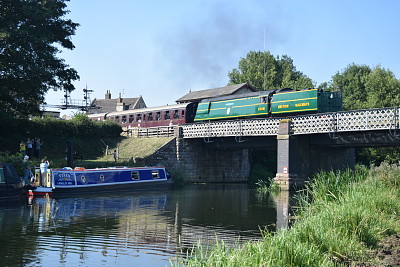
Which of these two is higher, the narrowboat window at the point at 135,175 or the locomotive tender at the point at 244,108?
the locomotive tender at the point at 244,108

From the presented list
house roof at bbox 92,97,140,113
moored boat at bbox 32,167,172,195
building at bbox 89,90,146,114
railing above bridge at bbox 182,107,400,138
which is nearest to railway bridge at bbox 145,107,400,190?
railing above bridge at bbox 182,107,400,138

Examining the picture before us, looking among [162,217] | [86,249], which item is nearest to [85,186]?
[162,217]

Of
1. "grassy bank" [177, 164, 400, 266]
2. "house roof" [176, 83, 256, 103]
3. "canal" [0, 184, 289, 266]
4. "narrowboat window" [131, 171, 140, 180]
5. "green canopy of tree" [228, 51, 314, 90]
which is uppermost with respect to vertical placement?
"green canopy of tree" [228, 51, 314, 90]

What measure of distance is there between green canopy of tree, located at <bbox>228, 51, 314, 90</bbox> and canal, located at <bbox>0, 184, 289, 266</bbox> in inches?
1757

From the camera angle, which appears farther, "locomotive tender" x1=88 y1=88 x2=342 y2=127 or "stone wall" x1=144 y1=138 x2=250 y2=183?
"stone wall" x1=144 y1=138 x2=250 y2=183

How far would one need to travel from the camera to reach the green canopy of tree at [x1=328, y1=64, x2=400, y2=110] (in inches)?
1975

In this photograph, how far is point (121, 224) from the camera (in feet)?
49.2

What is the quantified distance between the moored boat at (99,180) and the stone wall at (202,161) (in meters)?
6.63

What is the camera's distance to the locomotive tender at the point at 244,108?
100 ft

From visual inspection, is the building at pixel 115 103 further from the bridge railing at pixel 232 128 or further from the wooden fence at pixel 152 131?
the bridge railing at pixel 232 128

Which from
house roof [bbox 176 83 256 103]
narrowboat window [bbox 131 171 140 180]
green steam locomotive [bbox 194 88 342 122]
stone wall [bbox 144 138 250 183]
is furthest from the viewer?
house roof [bbox 176 83 256 103]

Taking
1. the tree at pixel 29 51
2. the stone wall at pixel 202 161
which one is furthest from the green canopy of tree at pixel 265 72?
the tree at pixel 29 51

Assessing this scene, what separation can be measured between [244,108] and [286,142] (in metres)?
6.04

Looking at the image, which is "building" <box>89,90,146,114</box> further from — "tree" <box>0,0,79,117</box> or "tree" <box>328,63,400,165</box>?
"tree" <box>0,0,79,117</box>
